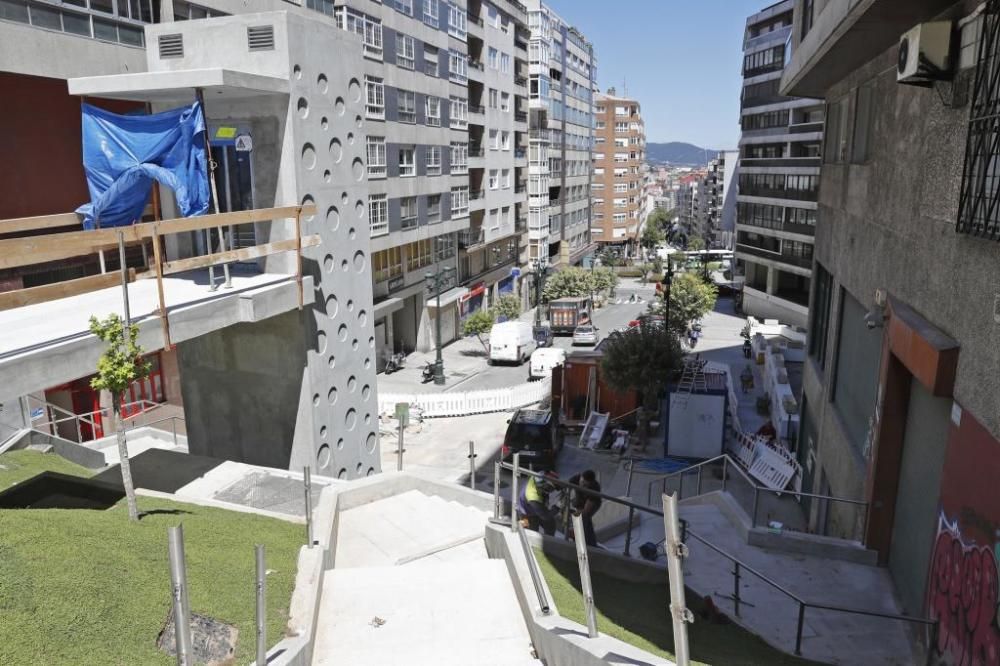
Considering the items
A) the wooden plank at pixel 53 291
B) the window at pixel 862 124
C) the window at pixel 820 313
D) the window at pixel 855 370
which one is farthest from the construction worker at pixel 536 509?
the window at pixel 820 313

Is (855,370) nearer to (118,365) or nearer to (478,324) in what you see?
(118,365)

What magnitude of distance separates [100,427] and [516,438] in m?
12.4

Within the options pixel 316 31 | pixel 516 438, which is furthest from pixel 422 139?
pixel 316 31

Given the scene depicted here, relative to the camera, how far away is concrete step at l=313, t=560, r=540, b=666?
6.85m

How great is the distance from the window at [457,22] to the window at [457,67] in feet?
3.49

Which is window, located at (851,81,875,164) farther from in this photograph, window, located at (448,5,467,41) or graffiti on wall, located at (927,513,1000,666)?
window, located at (448,5,467,41)

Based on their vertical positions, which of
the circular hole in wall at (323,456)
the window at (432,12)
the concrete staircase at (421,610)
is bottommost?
the circular hole in wall at (323,456)

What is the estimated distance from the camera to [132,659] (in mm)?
5492

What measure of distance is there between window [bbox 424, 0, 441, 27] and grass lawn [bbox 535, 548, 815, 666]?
34.8 meters

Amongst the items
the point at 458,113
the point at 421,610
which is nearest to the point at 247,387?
the point at 421,610

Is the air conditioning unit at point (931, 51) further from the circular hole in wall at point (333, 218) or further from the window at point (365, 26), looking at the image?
the window at point (365, 26)

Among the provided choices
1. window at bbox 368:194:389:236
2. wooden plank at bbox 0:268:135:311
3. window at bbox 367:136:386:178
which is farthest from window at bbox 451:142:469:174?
wooden plank at bbox 0:268:135:311

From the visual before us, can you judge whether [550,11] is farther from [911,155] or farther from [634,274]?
[911,155]

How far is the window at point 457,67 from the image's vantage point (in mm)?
41500
